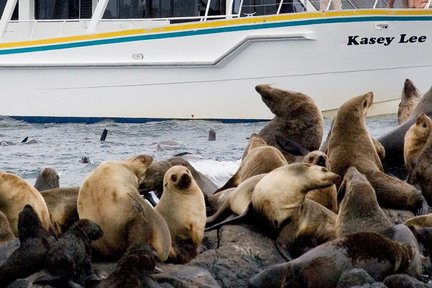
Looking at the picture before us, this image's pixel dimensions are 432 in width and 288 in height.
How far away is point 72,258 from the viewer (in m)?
6.80

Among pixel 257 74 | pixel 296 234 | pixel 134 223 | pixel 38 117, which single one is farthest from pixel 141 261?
pixel 38 117

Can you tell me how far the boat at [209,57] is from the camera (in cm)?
2309

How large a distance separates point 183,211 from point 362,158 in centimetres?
224

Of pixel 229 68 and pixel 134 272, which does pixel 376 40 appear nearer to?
pixel 229 68

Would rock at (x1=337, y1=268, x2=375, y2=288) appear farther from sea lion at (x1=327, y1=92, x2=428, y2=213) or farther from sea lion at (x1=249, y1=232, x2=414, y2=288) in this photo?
sea lion at (x1=327, y1=92, x2=428, y2=213)

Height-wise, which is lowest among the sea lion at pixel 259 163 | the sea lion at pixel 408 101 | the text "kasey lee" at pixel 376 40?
the text "kasey lee" at pixel 376 40

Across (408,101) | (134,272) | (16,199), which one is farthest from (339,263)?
(408,101)

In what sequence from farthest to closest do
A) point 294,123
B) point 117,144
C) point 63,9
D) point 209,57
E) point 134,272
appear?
point 63,9
point 209,57
point 117,144
point 294,123
point 134,272

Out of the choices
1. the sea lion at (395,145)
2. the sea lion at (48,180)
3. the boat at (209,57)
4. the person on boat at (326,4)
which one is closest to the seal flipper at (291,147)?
the sea lion at (395,145)

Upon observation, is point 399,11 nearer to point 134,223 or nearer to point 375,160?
point 375,160

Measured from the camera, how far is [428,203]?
924cm

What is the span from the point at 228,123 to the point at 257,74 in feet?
3.81

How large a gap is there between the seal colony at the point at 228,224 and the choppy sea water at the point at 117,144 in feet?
10.5

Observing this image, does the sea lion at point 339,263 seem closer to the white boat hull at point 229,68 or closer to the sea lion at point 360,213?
A: the sea lion at point 360,213
